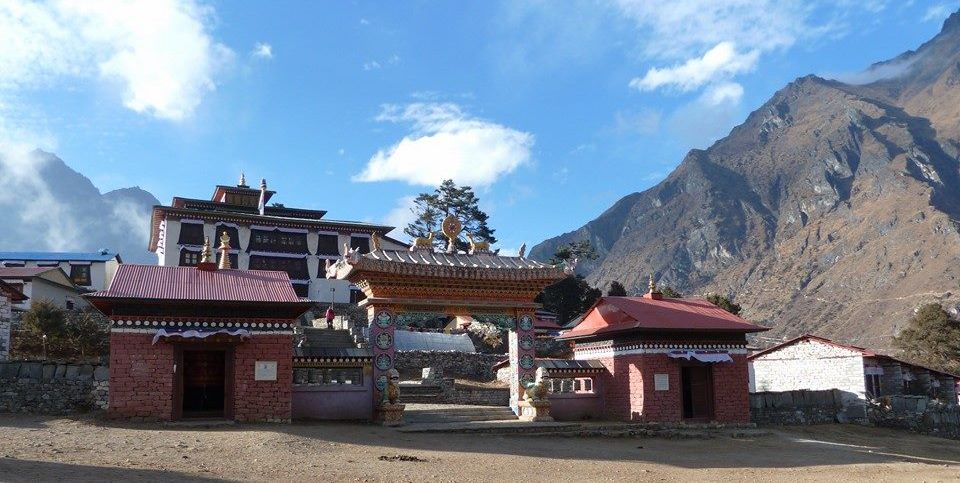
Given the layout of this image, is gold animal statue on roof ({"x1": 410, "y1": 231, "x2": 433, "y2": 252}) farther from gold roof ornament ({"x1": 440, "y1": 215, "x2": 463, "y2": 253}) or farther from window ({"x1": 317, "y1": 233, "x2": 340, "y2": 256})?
window ({"x1": 317, "y1": 233, "x2": 340, "y2": 256})

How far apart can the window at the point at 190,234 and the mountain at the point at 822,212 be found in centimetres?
6608

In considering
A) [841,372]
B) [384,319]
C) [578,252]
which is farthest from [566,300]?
[384,319]

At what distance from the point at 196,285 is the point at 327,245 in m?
36.8

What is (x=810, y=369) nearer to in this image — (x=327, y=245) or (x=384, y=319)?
(x=384, y=319)

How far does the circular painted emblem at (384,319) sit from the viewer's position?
19.4m

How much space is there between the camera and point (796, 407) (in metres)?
24.0

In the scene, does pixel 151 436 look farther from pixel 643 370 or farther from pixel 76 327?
pixel 76 327

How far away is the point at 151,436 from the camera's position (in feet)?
48.3

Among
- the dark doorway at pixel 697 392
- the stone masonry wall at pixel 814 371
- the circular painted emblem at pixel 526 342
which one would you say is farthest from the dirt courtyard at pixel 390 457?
the stone masonry wall at pixel 814 371

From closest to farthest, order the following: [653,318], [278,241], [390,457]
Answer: [390,457] < [653,318] < [278,241]

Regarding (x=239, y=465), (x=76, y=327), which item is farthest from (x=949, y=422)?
(x=76, y=327)

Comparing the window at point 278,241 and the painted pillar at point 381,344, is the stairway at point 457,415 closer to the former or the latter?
the painted pillar at point 381,344

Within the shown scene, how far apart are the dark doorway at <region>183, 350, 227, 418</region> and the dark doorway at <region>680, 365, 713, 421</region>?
13.0m

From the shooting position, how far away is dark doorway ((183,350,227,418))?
2042 centimetres
